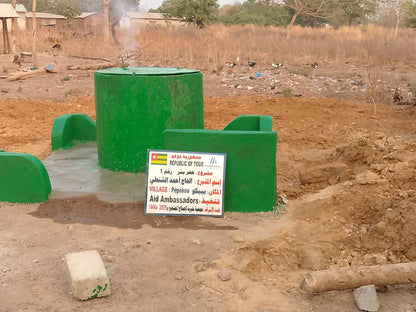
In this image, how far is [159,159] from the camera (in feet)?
17.2

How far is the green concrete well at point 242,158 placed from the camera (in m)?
5.22

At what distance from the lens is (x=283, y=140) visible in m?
8.68

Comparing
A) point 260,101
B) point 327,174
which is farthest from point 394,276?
point 260,101

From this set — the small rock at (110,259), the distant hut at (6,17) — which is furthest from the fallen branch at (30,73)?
the small rock at (110,259)

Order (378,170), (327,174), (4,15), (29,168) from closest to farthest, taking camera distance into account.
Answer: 1. (29,168)
2. (378,170)
3. (327,174)
4. (4,15)

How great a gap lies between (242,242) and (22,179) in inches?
95.2

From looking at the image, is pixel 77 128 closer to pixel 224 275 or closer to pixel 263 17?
pixel 224 275

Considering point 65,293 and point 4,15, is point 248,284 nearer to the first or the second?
point 65,293

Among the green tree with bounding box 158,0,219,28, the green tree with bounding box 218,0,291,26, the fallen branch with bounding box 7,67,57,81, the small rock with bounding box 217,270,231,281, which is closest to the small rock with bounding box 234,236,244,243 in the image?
the small rock with bounding box 217,270,231,281

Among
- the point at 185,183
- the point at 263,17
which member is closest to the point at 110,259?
the point at 185,183

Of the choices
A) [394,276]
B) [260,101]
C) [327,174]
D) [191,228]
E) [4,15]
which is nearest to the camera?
[394,276]

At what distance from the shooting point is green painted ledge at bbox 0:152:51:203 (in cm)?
542

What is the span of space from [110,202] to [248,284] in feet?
7.05

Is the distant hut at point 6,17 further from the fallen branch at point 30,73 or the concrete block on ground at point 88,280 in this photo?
the concrete block on ground at point 88,280
